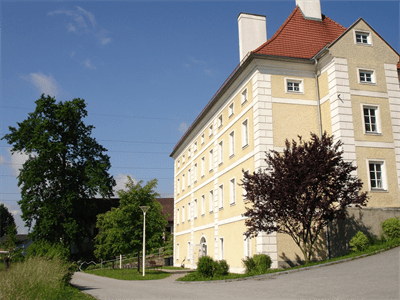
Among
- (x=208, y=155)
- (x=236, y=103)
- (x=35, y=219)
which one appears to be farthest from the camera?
(x=35, y=219)

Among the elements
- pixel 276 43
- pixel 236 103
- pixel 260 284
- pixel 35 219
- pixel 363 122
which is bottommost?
pixel 260 284

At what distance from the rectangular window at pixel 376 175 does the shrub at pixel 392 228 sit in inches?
101

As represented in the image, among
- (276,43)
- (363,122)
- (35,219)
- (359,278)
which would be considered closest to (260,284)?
(359,278)

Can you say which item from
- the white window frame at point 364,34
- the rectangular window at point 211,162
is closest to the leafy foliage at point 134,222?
the rectangular window at point 211,162

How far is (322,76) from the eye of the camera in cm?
2492

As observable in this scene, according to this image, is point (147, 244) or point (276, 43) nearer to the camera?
point (276, 43)

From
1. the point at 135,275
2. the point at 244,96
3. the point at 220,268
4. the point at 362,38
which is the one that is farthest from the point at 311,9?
the point at 135,275

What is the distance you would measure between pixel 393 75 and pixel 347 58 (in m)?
3.29

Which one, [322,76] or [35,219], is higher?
[322,76]

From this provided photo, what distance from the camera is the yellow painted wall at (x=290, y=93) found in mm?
24672

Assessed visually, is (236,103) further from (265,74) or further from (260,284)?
(260,284)

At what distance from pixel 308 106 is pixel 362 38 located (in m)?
5.36

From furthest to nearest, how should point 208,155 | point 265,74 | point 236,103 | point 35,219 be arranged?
1. point 35,219
2. point 208,155
3. point 236,103
4. point 265,74

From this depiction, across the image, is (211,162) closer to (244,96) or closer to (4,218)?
(244,96)
